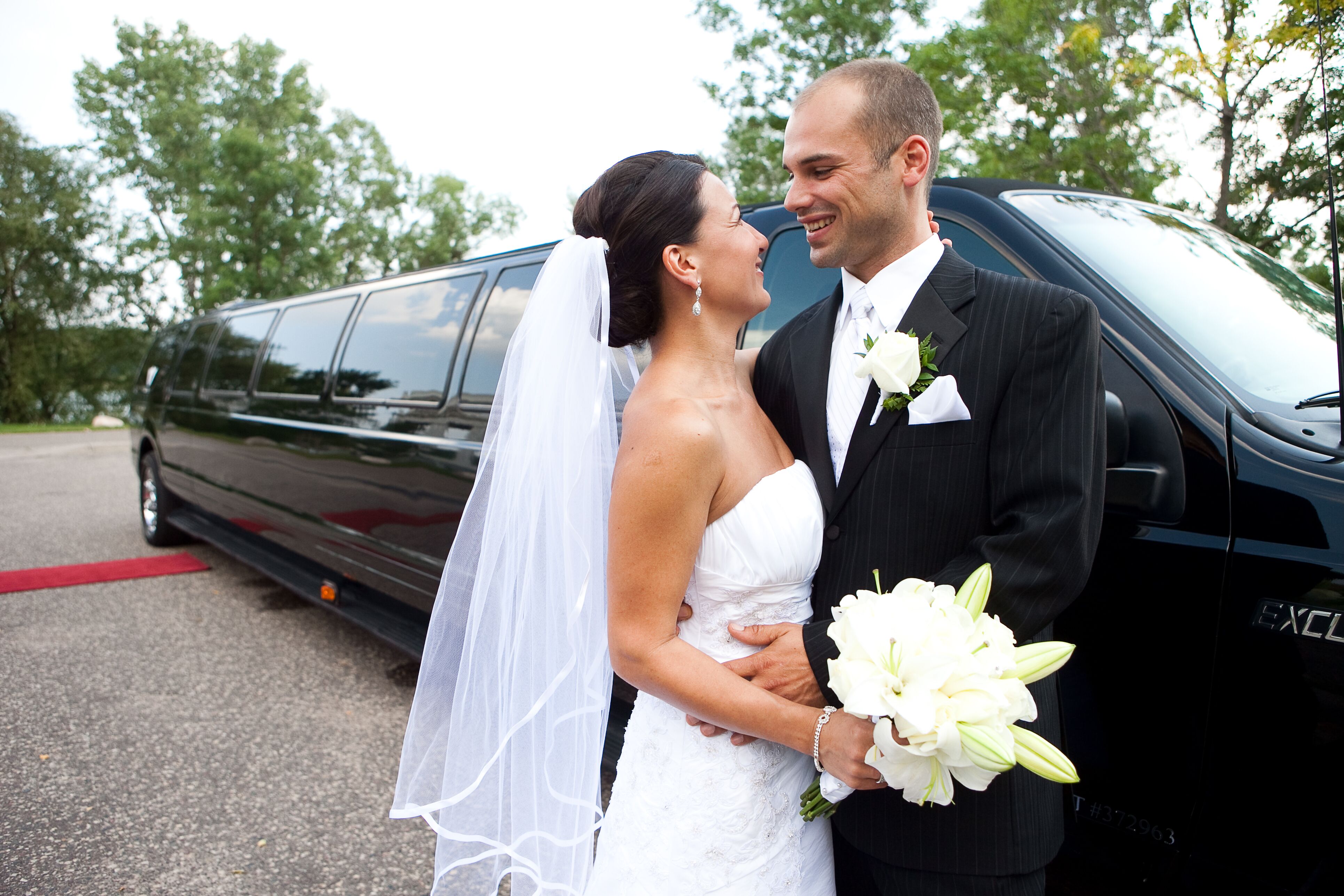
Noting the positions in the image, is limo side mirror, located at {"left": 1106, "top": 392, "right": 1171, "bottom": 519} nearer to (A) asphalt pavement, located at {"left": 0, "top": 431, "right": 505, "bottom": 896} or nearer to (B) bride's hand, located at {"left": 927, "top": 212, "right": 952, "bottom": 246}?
(B) bride's hand, located at {"left": 927, "top": 212, "right": 952, "bottom": 246}

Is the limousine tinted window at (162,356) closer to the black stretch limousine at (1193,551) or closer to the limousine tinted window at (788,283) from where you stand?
the limousine tinted window at (788,283)

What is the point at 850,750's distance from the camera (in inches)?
52.5

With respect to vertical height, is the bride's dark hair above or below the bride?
above

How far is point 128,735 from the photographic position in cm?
363

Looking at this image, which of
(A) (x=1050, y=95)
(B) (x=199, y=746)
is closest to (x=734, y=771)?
(B) (x=199, y=746)

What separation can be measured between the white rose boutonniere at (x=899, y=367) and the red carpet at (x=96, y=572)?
6627 millimetres

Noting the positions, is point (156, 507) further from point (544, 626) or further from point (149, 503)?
point (544, 626)

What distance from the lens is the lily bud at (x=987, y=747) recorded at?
1.07 m

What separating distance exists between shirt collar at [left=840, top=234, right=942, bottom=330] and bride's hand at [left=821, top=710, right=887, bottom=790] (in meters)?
0.77

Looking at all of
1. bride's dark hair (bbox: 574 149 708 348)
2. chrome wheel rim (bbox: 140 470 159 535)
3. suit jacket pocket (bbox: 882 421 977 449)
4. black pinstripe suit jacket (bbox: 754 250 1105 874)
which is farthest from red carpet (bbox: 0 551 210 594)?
suit jacket pocket (bbox: 882 421 977 449)

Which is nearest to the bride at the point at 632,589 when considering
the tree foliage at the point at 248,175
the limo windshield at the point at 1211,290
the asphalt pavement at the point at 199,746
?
the asphalt pavement at the point at 199,746

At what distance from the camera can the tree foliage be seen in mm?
30234

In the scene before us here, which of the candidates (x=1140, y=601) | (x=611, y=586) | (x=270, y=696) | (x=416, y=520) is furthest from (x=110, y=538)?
(x=1140, y=601)

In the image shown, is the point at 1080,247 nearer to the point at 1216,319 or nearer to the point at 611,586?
the point at 1216,319
